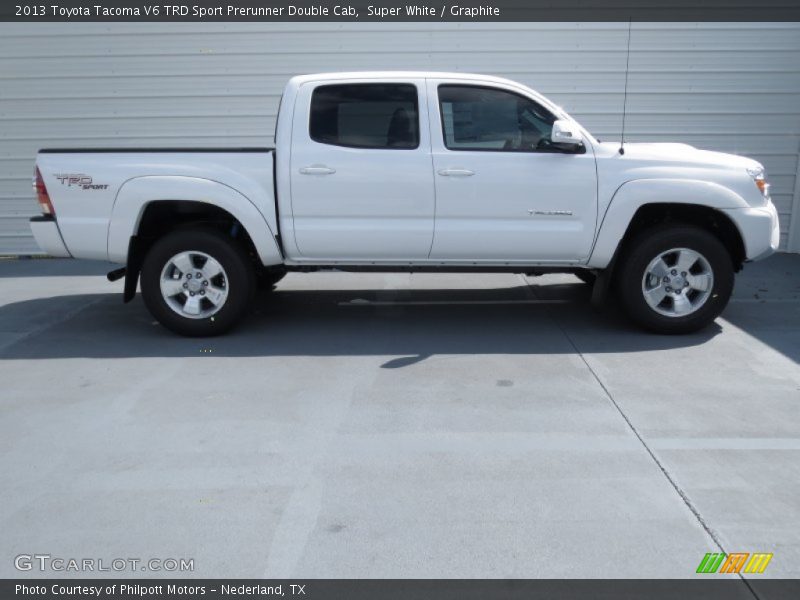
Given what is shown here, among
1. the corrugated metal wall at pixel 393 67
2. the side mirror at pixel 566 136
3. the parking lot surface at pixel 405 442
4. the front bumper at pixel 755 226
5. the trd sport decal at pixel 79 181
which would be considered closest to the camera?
the parking lot surface at pixel 405 442

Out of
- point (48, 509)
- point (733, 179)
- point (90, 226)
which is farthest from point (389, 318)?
point (48, 509)

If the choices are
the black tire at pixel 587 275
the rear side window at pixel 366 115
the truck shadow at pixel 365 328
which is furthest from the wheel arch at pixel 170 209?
the black tire at pixel 587 275

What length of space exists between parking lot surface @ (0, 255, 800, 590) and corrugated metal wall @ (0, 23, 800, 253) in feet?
11.8

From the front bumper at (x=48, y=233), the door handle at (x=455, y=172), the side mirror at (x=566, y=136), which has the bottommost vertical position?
the front bumper at (x=48, y=233)

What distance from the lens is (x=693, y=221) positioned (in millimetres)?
6723

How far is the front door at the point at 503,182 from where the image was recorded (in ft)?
20.8

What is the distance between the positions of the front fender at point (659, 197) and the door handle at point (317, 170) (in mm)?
2219

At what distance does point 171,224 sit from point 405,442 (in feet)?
10.9

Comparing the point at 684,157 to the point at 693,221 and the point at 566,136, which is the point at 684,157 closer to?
the point at 693,221

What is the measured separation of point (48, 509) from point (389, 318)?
3.90 m

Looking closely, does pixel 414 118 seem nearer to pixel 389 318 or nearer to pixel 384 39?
pixel 389 318

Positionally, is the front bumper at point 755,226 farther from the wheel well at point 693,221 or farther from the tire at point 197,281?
the tire at point 197,281

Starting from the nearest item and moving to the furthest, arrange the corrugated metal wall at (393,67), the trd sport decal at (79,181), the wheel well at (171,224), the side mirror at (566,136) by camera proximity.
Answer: the side mirror at (566,136), the trd sport decal at (79,181), the wheel well at (171,224), the corrugated metal wall at (393,67)
